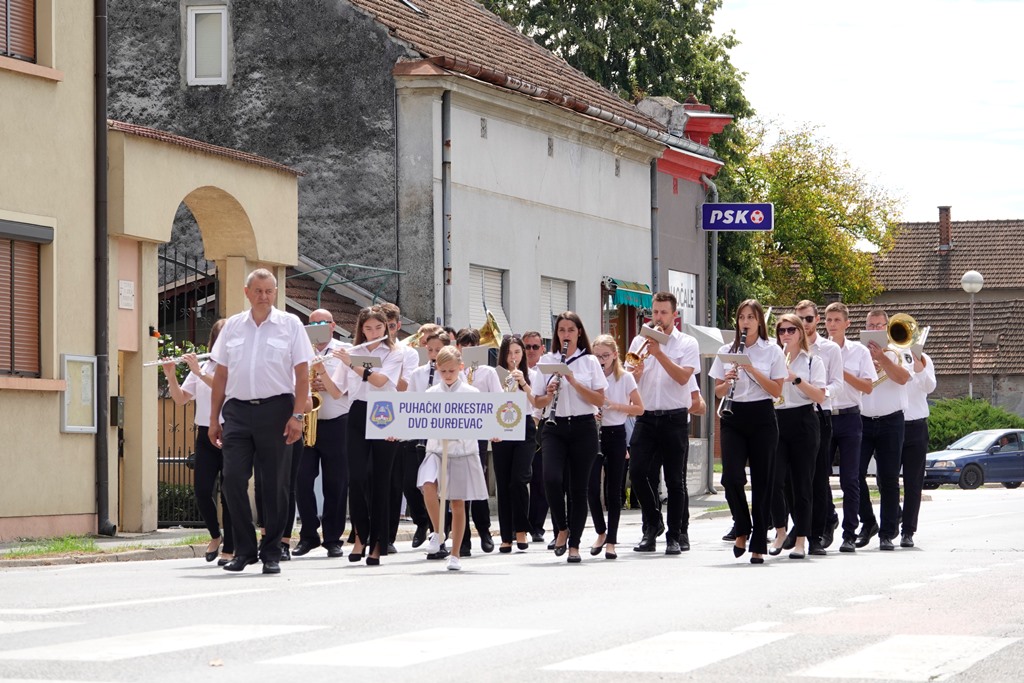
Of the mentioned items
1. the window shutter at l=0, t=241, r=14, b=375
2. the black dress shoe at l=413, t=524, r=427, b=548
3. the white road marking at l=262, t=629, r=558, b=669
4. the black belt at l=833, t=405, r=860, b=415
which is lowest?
the black dress shoe at l=413, t=524, r=427, b=548

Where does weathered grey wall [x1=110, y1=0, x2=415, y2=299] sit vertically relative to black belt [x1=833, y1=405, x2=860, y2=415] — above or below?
above

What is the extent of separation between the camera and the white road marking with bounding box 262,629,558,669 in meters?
8.70

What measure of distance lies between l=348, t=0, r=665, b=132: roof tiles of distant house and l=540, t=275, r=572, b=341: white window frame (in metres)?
3.16

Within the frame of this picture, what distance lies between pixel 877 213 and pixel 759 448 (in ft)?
217

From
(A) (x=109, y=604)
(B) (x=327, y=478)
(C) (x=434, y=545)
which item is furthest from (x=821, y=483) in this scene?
(A) (x=109, y=604)

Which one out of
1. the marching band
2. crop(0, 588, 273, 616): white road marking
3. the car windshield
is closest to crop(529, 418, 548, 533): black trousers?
the marching band

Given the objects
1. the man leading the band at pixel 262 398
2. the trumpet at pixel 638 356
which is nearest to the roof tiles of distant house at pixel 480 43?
the trumpet at pixel 638 356

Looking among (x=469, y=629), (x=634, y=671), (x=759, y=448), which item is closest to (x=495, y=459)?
(x=759, y=448)

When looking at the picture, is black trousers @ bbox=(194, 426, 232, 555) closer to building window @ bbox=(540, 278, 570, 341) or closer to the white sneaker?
the white sneaker

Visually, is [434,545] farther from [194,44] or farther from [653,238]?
[653,238]

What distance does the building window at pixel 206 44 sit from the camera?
1177 inches

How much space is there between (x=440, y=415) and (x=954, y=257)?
81.1 meters

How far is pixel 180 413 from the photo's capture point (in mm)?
23422

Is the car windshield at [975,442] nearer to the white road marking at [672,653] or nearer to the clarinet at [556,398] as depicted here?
the clarinet at [556,398]
